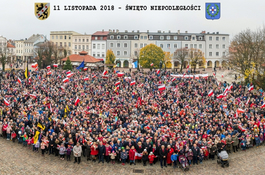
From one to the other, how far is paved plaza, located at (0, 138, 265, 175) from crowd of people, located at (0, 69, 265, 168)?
1.31ft

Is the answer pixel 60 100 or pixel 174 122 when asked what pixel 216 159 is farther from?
pixel 60 100

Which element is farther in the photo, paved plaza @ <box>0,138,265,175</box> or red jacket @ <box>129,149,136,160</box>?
red jacket @ <box>129,149,136,160</box>

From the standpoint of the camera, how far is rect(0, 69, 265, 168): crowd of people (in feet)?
46.2

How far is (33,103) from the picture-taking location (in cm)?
2267

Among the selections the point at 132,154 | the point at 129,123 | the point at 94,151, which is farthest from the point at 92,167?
the point at 129,123

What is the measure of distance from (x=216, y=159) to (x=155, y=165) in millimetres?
3860

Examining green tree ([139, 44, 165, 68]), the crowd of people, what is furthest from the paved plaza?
green tree ([139, 44, 165, 68])

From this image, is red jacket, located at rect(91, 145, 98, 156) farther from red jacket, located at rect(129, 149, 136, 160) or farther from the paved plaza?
red jacket, located at rect(129, 149, 136, 160)

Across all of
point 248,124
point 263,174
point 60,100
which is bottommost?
point 263,174

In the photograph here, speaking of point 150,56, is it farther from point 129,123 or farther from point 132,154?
point 132,154

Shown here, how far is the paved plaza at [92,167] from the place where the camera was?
43.4 feet

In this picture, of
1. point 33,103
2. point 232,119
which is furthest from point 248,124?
point 33,103

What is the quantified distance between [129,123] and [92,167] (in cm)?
491

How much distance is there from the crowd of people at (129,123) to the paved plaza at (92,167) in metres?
0.40
